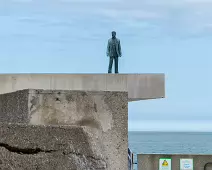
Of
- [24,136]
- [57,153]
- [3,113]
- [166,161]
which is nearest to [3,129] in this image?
[24,136]

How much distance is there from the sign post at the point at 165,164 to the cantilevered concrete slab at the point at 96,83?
6.70ft

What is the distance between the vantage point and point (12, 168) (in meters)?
2.19

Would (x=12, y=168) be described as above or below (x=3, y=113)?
below

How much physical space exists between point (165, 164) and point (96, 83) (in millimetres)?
2941

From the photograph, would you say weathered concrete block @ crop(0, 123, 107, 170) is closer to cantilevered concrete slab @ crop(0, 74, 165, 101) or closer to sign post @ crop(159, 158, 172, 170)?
sign post @ crop(159, 158, 172, 170)

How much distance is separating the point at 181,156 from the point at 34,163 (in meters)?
11.0

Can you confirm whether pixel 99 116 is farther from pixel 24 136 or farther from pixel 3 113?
pixel 24 136

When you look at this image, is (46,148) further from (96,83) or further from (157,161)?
(96,83)

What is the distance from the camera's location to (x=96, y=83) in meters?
14.8

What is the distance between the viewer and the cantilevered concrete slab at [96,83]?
14.4 m

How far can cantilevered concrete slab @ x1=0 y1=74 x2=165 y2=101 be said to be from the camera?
14.4 metres

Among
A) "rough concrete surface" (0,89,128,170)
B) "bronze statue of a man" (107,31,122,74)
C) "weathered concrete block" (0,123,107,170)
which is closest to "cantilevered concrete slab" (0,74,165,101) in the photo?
"bronze statue of a man" (107,31,122,74)

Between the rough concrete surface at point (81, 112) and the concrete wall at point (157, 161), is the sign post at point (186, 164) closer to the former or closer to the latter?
the concrete wall at point (157, 161)

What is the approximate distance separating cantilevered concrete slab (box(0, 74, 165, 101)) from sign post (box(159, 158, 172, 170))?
2.04 metres
